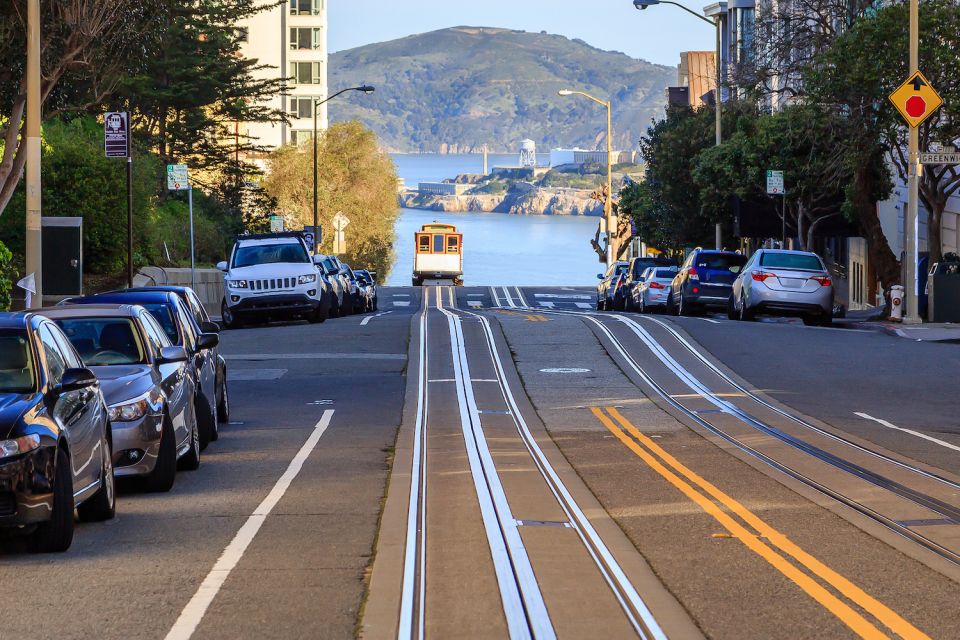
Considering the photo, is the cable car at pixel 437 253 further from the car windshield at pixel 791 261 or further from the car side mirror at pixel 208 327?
the car side mirror at pixel 208 327

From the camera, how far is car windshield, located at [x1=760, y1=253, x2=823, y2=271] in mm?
32344

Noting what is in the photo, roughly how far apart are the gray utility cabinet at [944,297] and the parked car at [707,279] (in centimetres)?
622

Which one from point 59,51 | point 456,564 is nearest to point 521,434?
point 456,564

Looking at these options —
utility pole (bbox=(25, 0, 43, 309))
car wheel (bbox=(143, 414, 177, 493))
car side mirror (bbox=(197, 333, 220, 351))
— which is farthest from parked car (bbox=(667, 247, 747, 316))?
car wheel (bbox=(143, 414, 177, 493))

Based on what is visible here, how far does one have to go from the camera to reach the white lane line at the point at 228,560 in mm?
7535

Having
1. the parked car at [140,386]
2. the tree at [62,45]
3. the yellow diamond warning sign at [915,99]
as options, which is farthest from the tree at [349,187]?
the parked car at [140,386]

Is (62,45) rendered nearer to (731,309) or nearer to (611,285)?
(731,309)

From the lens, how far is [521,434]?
16188 mm

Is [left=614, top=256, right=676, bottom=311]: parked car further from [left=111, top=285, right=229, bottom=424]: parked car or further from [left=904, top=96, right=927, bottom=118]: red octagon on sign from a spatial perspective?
[left=111, top=285, right=229, bottom=424]: parked car

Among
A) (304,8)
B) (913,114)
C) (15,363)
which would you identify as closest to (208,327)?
(15,363)

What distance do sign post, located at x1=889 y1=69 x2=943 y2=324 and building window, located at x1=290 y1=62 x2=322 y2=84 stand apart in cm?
9333

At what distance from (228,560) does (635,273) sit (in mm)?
40738

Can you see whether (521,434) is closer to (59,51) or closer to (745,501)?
(745,501)

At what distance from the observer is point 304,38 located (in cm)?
12062
